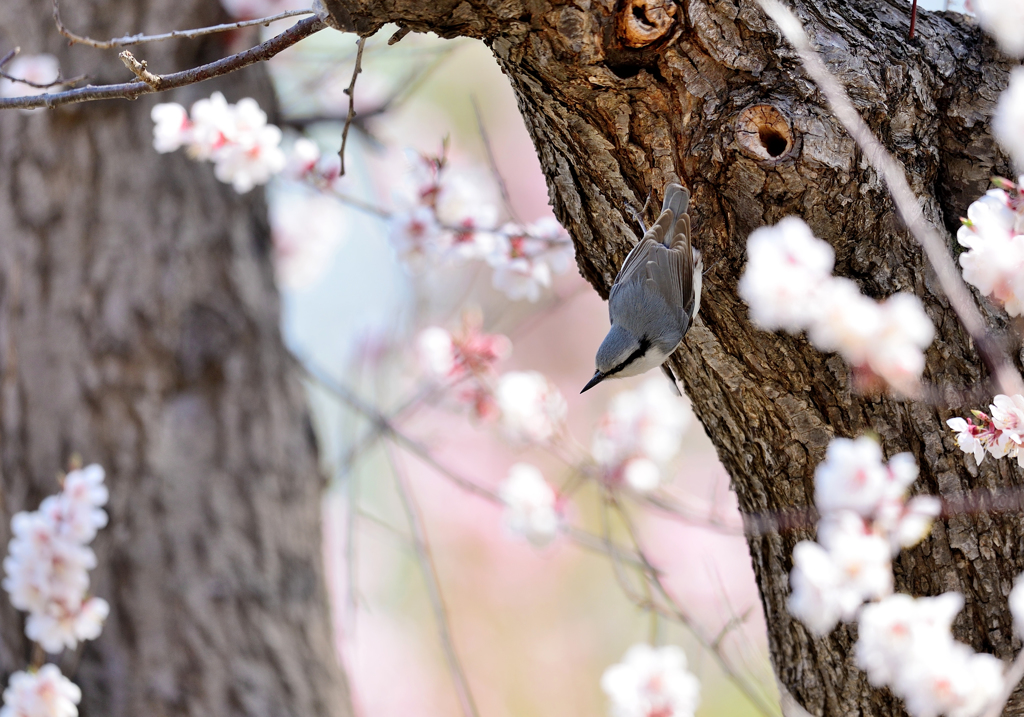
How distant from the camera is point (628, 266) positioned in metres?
1.51

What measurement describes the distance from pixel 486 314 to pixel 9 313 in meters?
1.80

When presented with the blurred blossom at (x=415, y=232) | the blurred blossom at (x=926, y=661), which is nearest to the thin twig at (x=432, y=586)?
the blurred blossom at (x=415, y=232)

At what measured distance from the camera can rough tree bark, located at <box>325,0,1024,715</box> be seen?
119cm

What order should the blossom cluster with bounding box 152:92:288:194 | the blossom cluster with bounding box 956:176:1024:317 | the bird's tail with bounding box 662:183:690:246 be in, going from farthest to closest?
the blossom cluster with bounding box 152:92:288:194, the bird's tail with bounding box 662:183:690:246, the blossom cluster with bounding box 956:176:1024:317

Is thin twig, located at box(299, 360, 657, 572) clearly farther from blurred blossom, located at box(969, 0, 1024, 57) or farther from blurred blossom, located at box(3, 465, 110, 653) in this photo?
blurred blossom, located at box(969, 0, 1024, 57)

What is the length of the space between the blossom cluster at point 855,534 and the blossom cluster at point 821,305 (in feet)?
0.43

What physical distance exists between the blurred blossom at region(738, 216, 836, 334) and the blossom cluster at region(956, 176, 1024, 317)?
0.87 ft

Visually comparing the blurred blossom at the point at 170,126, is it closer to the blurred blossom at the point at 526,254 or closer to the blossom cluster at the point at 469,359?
the blurred blossom at the point at 526,254

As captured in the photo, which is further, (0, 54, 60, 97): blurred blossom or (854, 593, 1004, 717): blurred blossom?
(0, 54, 60, 97): blurred blossom

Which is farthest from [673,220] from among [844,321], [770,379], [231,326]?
[231,326]

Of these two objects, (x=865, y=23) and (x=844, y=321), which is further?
(x=865, y=23)

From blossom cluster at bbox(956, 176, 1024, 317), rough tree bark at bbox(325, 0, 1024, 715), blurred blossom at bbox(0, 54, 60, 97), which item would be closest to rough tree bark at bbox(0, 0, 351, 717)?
blurred blossom at bbox(0, 54, 60, 97)

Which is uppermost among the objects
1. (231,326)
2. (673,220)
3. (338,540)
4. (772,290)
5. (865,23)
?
(338,540)

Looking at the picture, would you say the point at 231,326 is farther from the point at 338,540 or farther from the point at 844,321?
the point at 338,540
